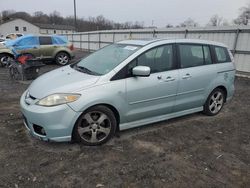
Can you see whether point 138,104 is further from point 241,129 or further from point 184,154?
point 241,129

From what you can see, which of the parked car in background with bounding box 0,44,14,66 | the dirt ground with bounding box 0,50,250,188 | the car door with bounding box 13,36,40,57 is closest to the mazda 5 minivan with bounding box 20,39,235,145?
the dirt ground with bounding box 0,50,250,188

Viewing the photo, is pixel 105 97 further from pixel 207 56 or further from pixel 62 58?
pixel 62 58

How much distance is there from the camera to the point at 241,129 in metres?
4.47

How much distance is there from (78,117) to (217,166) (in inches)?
81.9

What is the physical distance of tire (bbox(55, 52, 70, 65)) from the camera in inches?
487

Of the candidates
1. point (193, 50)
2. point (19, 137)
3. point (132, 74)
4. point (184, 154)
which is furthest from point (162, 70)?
point (19, 137)

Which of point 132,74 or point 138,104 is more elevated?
point 132,74

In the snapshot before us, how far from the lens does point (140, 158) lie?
10.8 feet

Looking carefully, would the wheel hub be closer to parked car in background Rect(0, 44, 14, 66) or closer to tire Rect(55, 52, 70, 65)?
parked car in background Rect(0, 44, 14, 66)

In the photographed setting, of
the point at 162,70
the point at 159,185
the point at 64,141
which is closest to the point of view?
the point at 159,185

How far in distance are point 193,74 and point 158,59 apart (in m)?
0.84

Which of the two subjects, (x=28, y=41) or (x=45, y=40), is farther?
(x=45, y=40)

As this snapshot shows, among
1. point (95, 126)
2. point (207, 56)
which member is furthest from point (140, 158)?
point (207, 56)

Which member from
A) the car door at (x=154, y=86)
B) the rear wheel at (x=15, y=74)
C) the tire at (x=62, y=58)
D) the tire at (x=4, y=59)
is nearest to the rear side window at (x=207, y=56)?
the car door at (x=154, y=86)
